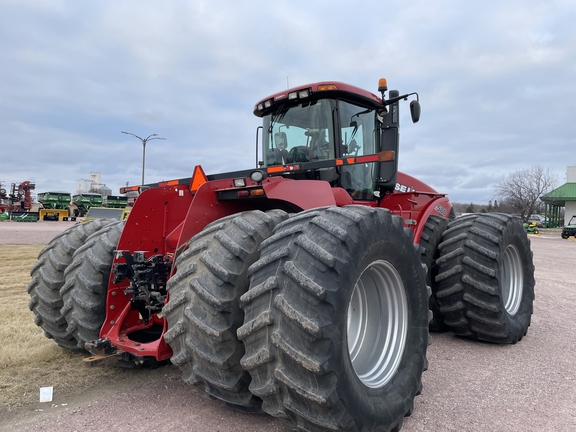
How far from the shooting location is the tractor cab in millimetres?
4543

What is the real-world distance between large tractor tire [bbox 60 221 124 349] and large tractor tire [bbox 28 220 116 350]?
28cm

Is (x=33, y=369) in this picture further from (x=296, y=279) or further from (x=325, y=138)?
(x=325, y=138)

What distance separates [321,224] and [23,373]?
3095 millimetres

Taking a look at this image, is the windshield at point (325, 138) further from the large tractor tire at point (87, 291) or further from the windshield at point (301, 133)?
the large tractor tire at point (87, 291)

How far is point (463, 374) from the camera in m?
4.04

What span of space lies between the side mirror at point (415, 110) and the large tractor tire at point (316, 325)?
8.26 feet

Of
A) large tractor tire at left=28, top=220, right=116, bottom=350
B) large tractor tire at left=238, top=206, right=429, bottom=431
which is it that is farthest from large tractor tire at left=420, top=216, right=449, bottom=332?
large tractor tire at left=28, top=220, right=116, bottom=350

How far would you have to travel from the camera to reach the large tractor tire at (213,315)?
2662 mm

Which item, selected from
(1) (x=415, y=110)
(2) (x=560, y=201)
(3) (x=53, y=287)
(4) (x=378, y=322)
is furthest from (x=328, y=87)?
(2) (x=560, y=201)

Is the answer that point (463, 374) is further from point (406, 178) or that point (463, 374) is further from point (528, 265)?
point (406, 178)

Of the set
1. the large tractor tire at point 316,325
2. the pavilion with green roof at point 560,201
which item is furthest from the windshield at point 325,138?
the pavilion with green roof at point 560,201

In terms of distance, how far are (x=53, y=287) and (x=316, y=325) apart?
9.57 feet

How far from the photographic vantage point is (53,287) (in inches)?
158

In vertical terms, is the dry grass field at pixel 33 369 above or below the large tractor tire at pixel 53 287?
below
